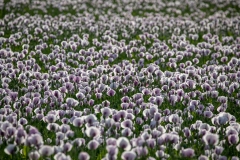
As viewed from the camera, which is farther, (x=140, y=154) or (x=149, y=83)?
(x=149, y=83)

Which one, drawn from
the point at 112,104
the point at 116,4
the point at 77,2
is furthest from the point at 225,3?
the point at 112,104

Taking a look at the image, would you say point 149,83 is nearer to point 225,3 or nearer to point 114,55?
point 114,55

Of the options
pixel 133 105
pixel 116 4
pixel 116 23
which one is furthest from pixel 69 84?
pixel 116 4

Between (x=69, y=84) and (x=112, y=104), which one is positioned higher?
(x=69, y=84)

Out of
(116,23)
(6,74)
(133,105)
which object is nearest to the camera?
(133,105)

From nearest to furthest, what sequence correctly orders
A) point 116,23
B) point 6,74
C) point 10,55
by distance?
point 6,74
point 10,55
point 116,23

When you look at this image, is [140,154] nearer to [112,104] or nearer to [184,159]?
[184,159]
